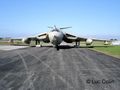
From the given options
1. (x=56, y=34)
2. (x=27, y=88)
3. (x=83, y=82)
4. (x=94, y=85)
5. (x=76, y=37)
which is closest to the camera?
(x=27, y=88)

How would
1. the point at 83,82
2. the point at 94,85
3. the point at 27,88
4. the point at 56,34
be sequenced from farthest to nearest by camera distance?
the point at 56,34 < the point at 83,82 < the point at 94,85 < the point at 27,88

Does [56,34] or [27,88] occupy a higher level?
[56,34]

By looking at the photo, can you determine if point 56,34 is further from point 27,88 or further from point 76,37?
point 27,88

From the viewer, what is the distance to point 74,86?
820 cm

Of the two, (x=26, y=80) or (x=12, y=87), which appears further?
(x=26, y=80)

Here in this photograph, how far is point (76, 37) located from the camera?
45375 millimetres

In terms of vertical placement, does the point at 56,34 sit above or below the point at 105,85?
above

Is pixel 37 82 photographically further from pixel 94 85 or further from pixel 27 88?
pixel 94 85

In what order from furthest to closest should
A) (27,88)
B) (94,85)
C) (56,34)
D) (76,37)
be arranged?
(76,37) < (56,34) < (94,85) < (27,88)

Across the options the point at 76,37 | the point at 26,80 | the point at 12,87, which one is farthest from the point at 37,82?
the point at 76,37

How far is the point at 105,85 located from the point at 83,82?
943 millimetres

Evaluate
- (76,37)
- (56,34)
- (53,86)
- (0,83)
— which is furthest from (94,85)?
(76,37)

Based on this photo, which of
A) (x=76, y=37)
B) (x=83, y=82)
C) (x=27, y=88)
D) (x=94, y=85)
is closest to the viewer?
(x=27, y=88)

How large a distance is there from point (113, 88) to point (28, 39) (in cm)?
3861
